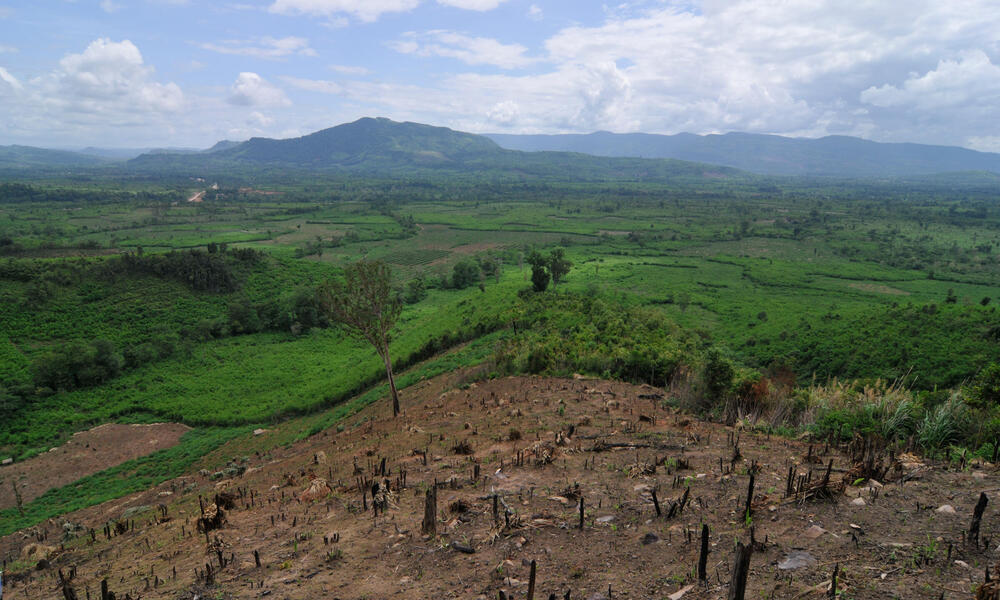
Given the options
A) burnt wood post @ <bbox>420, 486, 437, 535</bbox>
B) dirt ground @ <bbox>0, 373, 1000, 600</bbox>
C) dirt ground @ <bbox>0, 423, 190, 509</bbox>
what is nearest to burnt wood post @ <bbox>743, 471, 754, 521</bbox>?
dirt ground @ <bbox>0, 373, 1000, 600</bbox>

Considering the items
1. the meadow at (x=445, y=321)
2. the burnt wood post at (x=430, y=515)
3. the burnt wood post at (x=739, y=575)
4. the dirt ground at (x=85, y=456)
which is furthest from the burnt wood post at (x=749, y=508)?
the dirt ground at (x=85, y=456)

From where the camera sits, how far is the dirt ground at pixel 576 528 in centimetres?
589

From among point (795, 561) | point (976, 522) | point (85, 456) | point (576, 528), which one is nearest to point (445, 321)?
point (85, 456)

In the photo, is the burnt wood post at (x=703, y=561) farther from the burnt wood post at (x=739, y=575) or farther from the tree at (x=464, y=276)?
the tree at (x=464, y=276)

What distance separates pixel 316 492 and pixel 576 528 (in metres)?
6.51

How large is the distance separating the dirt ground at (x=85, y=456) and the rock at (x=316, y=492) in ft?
76.8

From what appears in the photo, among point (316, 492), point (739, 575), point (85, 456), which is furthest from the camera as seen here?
point (85, 456)

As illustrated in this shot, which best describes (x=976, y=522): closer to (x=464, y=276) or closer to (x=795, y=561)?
(x=795, y=561)

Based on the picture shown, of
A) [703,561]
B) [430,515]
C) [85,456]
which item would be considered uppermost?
[703,561]

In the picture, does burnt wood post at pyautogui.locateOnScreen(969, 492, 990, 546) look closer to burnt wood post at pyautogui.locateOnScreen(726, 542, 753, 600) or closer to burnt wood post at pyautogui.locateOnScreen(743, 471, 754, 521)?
burnt wood post at pyautogui.locateOnScreen(743, 471, 754, 521)

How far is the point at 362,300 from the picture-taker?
73.9 ft

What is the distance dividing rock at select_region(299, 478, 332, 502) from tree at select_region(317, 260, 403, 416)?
33.1ft

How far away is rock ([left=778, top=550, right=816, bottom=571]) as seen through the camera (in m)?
5.79

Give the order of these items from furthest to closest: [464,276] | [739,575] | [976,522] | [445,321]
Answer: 1. [464,276]
2. [445,321]
3. [976,522]
4. [739,575]
